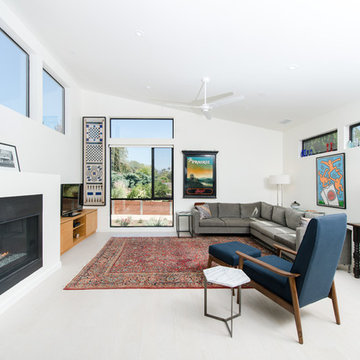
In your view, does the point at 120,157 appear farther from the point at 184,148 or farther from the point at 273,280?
the point at 273,280

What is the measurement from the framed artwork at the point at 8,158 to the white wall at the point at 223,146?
2641mm

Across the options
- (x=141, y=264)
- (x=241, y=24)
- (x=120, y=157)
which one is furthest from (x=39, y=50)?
(x=141, y=264)

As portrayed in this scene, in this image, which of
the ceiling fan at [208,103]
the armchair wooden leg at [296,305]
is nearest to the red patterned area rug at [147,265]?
the armchair wooden leg at [296,305]

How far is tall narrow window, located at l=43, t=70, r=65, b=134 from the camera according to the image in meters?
4.02

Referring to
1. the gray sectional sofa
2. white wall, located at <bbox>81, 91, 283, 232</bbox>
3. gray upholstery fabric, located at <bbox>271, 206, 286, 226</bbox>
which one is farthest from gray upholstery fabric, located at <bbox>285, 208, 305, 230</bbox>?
white wall, located at <bbox>81, 91, 283, 232</bbox>

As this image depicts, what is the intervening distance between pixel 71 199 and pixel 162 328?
3426 mm

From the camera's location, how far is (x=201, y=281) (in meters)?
2.73

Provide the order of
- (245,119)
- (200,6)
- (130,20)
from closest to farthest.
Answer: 1. (200,6)
2. (130,20)
3. (245,119)

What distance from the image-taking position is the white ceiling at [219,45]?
2172mm

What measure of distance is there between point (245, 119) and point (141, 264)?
4.33 metres

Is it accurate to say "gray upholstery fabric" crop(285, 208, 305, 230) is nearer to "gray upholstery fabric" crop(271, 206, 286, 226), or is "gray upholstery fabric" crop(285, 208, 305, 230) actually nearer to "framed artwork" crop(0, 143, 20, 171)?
"gray upholstery fabric" crop(271, 206, 286, 226)

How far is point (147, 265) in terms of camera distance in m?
3.25

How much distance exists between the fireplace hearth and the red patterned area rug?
0.58 meters

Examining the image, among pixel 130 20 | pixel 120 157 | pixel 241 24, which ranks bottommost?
pixel 120 157
